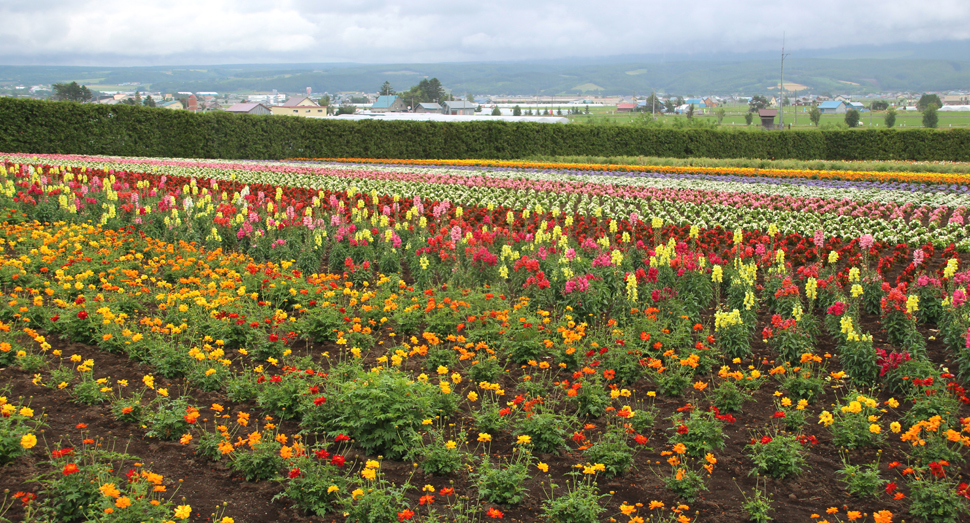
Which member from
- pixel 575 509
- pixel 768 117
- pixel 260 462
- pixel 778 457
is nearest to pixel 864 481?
pixel 778 457

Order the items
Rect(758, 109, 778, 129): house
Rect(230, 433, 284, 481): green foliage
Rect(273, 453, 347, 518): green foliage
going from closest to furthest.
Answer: Rect(273, 453, 347, 518): green foliage
Rect(230, 433, 284, 481): green foliage
Rect(758, 109, 778, 129): house

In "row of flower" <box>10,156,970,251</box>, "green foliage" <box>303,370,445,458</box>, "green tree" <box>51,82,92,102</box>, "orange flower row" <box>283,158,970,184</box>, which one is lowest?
"green foliage" <box>303,370,445,458</box>

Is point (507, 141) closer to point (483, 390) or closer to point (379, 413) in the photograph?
point (483, 390)

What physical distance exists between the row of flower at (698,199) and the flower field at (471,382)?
1.84 meters

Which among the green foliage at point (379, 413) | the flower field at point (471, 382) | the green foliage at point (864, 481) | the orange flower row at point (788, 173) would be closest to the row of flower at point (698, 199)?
the flower field at point (471, 382)

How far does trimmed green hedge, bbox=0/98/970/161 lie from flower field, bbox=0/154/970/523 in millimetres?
21970

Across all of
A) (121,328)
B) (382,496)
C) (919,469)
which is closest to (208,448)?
(382,496)

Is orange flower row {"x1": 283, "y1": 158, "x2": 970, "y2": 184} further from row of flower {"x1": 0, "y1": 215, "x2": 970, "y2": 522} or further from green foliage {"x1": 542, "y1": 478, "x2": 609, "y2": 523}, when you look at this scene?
green foliage {"x1": 542, "y1": 478, "x2": 609, "y2": 523}

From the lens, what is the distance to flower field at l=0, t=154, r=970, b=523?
383 cm

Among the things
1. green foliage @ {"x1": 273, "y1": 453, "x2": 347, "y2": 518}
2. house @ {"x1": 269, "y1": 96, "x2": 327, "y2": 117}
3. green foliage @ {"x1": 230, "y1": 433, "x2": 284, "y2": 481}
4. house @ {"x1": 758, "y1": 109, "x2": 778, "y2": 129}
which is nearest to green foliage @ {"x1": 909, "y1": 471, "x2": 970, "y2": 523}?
green foliage @ {"x1": 273, "y1": 453, "x2": 347, "y2": 518}

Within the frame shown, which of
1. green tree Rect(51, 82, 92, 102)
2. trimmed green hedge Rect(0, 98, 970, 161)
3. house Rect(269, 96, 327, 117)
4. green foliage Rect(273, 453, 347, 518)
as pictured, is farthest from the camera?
house Rect(269, 96, 327, 117)

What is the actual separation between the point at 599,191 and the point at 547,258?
8.35 m

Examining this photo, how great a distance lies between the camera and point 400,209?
12180 mm

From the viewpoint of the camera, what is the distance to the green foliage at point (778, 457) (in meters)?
4.12
